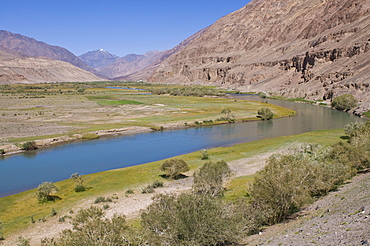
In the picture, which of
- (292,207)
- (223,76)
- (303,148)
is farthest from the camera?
(223,76)

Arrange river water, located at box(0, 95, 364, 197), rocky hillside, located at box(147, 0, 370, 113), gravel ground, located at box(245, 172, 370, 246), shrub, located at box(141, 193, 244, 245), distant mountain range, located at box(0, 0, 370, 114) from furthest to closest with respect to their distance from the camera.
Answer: rocky hillside, located at box(147, 0, 370, 113) → distant mountain range, located at box(0, 0, 370, 114) → river water, located at box(0, 95, 364, 197) → shrub, located at box(141, 193, 244, 245) → gravel ground, located at box(245, 172, 370, 246)

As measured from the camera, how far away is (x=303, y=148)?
31844mm

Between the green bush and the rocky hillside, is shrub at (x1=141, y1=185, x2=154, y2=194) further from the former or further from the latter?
the rocky hillside

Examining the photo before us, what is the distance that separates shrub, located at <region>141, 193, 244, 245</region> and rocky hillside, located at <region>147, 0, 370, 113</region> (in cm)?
6733

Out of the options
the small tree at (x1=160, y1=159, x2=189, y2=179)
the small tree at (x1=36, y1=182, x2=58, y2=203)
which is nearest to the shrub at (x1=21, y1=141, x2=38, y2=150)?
the small tree at (x1=36, y1=182, x2=58, y2=203)

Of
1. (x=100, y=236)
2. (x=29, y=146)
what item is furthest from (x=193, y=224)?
(x=29, y=146)

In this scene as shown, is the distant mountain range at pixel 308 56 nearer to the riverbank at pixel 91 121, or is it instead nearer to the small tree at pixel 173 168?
the riverbank at pixel 91 121

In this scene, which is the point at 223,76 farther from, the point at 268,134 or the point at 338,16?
the point at 268,134

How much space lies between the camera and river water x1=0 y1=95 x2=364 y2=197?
31.5 metres

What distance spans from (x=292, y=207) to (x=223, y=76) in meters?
170

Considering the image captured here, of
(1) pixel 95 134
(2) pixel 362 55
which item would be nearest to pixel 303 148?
(1) pixel 95 134

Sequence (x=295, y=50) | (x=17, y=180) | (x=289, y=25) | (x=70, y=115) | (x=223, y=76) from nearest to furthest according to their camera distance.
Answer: (x=17, y=180)
(x=70, y=115)
(x=295, y=50)
(x=289, y=25)
(x=223, y=76)

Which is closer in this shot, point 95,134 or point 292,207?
point 292,207

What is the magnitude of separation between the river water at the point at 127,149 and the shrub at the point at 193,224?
1959 cm
